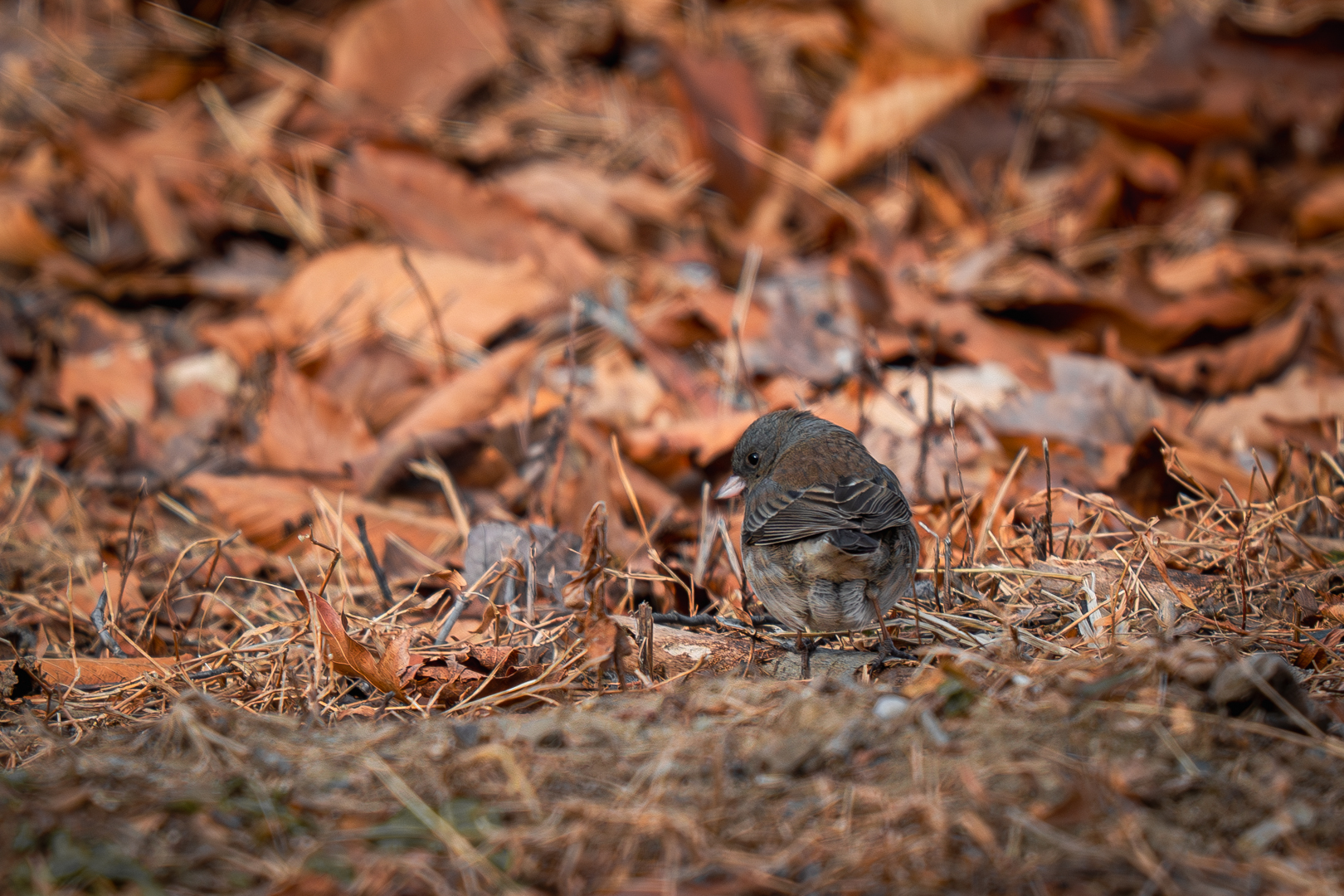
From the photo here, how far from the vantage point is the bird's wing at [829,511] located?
2.66 m

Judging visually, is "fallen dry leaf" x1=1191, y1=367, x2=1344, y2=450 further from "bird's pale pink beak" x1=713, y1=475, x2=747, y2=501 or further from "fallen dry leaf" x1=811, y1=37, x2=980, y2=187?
"fallen dry leaf" x1=811, y1=37, x2=980, y2=187

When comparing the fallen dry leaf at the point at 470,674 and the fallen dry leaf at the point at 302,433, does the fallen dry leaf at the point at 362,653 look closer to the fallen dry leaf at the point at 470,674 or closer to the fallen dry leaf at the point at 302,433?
the fallen dry leaf at the point at 470,674

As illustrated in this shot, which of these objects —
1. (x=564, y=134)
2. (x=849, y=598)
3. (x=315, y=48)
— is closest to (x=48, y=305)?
(x=315, y=48)

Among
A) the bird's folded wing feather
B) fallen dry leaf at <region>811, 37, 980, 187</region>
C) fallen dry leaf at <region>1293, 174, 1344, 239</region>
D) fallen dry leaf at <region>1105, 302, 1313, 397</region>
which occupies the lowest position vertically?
the bird's folded wing feather

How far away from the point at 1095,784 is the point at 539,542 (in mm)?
1771

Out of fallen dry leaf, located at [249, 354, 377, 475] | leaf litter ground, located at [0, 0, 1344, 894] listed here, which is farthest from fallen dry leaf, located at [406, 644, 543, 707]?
fallen dry leaf, located at [249, 354, 377, 475]

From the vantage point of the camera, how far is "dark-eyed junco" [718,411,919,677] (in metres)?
2.65

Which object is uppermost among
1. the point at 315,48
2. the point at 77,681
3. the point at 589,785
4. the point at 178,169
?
the point at 315,48

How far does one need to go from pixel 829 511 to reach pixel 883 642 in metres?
0.35

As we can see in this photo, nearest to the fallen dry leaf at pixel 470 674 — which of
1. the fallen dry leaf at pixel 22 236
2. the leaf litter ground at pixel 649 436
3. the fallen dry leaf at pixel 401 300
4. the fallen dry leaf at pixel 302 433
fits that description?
the leaf litter ground at pixel 649 436

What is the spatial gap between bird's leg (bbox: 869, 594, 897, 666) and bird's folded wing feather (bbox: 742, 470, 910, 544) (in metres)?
0.18

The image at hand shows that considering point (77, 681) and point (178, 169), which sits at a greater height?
point (178, 169)

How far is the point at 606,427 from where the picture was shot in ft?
13.2

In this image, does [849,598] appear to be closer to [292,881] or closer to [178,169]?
[292,881]
